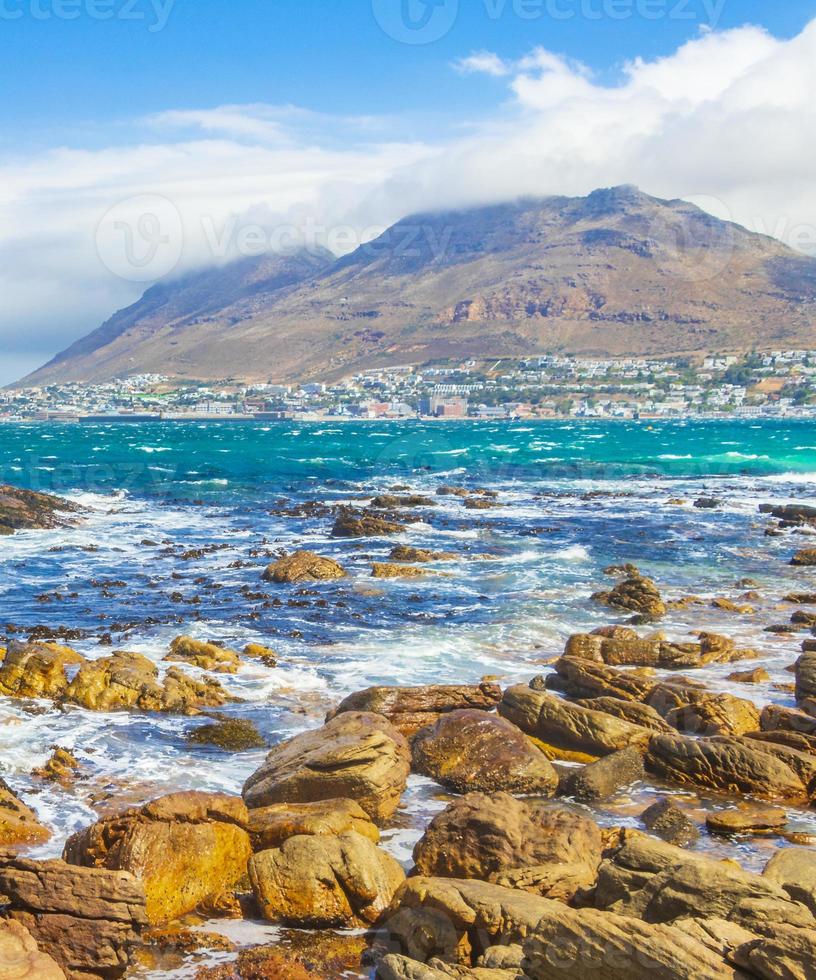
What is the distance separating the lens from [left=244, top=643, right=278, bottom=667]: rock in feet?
74.2

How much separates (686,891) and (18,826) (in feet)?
27.0

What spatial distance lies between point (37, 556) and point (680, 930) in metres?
34.5

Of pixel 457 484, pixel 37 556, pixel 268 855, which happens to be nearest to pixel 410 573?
pixel 37 556

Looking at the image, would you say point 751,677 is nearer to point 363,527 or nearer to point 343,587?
point 343,587

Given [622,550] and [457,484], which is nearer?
[622,550]

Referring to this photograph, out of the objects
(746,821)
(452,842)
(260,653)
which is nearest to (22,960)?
(452,842)

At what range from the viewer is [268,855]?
1070 cm

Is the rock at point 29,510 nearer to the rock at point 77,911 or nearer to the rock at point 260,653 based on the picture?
the rock at point 260,653

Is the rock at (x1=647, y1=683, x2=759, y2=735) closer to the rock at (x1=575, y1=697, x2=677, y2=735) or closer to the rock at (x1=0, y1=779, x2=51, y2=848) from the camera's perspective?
the rock at (x1=575, y1=697, x2=677, y2=735)

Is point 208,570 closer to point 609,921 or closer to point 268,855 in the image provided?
point 268,855

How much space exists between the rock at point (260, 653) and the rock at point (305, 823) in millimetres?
10253

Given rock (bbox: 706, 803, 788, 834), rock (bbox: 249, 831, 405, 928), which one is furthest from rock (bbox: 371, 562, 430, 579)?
rock (bbox: 249, 831, 405, 928)

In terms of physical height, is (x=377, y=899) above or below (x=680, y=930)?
below

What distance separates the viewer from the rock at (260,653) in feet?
74.2
